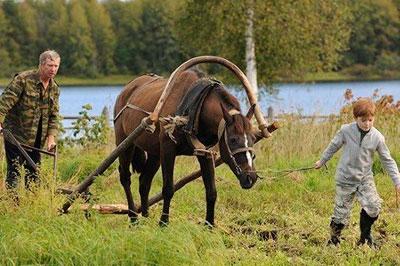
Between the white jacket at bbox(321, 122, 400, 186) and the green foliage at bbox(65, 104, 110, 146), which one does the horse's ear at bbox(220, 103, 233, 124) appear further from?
the green foliage at bbox(65, 104, 110, 146)

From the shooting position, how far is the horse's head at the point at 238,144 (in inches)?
295

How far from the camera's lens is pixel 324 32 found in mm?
36281

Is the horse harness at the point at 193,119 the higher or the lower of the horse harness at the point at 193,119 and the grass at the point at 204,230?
the higher

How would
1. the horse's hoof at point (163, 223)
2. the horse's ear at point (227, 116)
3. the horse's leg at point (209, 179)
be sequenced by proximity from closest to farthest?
the horse's hoof at point (163, 223) → the horse's ear at point (227, 116) → the horse's leg at point (209, 179)

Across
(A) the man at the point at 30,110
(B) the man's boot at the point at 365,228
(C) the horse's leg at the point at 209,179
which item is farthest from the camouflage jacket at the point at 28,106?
(B) the man's boot at the point at 365,228

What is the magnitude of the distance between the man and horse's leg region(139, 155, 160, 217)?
1.34 meters

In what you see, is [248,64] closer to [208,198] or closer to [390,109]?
[390,109]

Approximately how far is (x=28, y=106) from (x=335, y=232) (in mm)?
3395

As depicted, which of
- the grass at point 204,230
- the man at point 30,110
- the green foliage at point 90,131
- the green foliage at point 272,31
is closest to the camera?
the grass at point 204,230

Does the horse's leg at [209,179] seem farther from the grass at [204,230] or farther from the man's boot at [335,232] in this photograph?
the man's boot at [335,232]

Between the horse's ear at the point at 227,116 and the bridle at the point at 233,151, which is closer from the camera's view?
the bridle at the point at 233,151

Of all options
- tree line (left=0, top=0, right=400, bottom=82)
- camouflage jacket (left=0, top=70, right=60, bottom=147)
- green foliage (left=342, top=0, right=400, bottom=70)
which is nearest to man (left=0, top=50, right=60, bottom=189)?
camouflage jacket (left=0, top=70, right=60, bottom=147)

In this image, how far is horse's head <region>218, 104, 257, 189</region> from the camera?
7.48m

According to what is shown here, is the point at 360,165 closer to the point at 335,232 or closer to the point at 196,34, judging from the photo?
the point at 335,232
